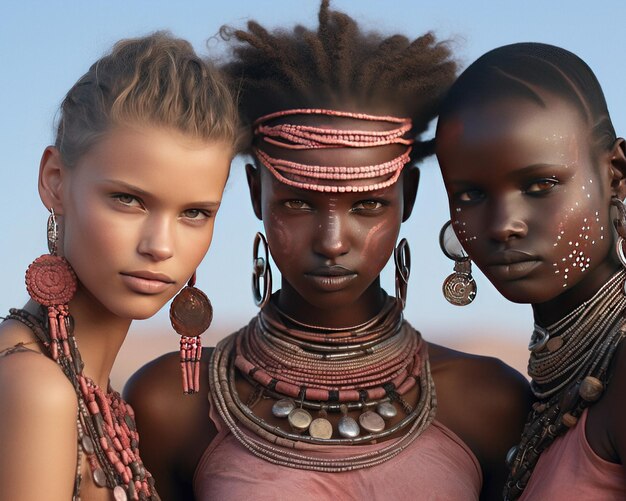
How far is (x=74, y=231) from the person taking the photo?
3.48m

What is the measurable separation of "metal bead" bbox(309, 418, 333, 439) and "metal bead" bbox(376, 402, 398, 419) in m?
0.21

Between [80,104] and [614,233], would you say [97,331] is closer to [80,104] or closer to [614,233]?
[80,104]

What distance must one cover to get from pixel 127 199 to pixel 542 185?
1.40 m

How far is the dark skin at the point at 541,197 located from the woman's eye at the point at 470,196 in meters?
0.02

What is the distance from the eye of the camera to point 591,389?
3465mm

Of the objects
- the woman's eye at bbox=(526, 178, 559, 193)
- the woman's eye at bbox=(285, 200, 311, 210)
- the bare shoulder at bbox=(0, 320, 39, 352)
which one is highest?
the woman's eye at bbox=(526, 178, 559, 193)

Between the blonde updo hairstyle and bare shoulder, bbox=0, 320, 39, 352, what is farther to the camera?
the blonde updo hairstyle

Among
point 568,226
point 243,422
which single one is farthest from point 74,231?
point 568,226

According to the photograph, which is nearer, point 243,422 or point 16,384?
point 16,384

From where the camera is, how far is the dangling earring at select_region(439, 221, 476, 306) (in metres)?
4.22

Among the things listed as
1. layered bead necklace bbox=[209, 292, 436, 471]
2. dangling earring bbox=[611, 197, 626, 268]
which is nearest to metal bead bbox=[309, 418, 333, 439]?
layered bead necklace bbox=[209, 292, 436, 471]

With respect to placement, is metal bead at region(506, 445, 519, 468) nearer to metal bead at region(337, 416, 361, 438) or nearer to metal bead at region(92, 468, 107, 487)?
metal bead at region(337, 416, 361, 438)

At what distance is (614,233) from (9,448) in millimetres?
2120

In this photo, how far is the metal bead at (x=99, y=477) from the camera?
135 inches
